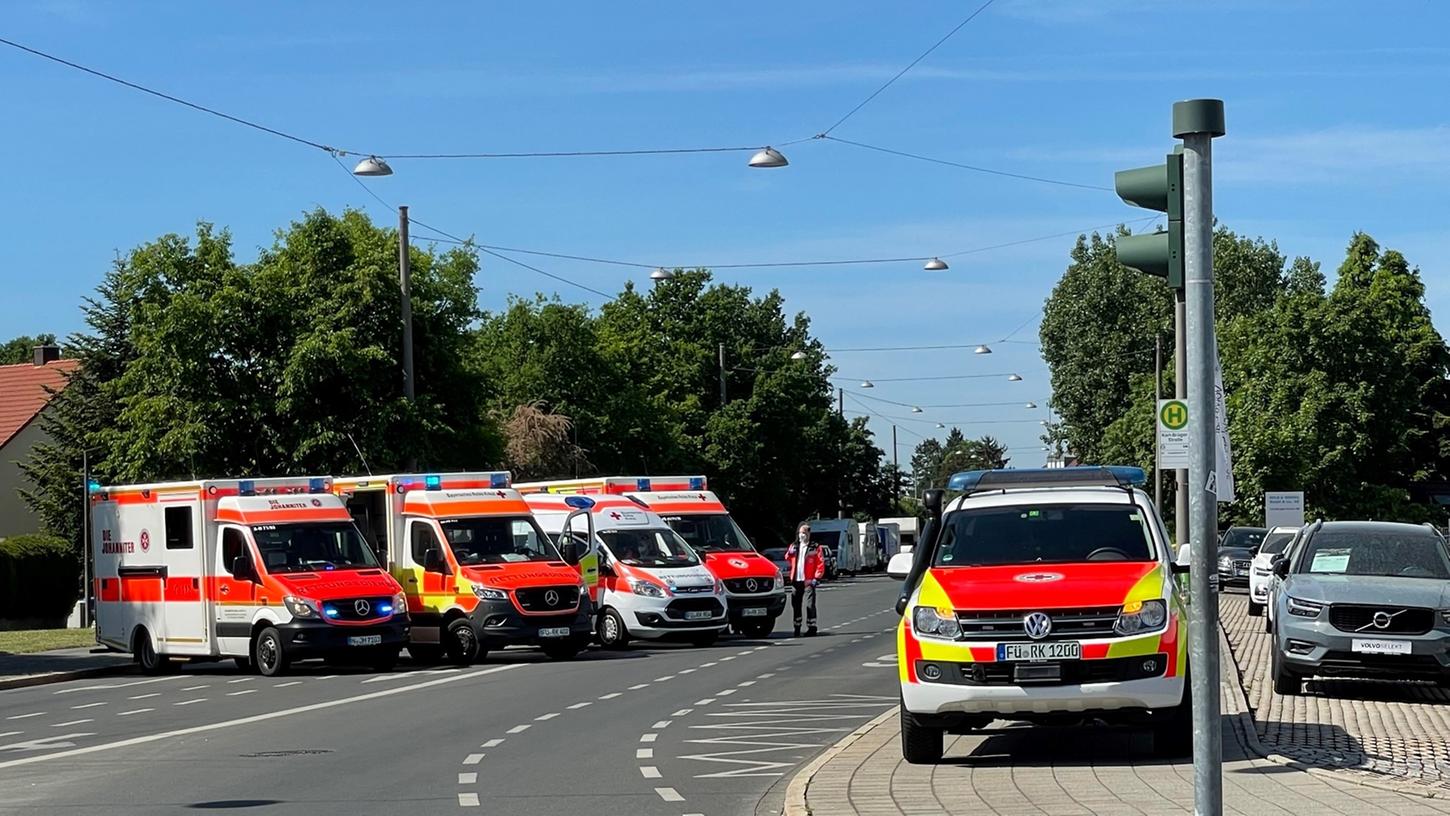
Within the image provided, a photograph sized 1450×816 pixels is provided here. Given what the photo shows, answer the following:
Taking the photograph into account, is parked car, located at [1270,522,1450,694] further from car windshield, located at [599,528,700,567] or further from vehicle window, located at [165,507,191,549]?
vehicle window, located at [165,507,191,549]

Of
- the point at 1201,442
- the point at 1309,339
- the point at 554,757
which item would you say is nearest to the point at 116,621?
the point at 554,757

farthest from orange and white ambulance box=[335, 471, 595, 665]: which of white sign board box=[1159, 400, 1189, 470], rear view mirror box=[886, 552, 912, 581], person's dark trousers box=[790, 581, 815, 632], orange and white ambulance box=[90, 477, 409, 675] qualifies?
white sign board box=[1159, 400, 1189, 470]

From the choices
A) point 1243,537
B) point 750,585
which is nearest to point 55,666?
point 750,585

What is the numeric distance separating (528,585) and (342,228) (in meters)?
23.4

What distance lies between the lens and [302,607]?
2494 centimetres

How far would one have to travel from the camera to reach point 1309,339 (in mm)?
66625

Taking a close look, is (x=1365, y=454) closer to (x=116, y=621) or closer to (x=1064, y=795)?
(x=116, y=621)

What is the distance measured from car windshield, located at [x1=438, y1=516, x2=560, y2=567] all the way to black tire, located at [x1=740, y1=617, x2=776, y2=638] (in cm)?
519

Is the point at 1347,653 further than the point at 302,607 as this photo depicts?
No

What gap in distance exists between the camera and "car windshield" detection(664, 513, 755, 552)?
1320 inches

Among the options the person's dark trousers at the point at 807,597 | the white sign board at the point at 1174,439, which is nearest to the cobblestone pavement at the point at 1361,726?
the white sign board at the point at 1174,439

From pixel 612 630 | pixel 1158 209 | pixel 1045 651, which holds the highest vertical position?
pixel 1158 209

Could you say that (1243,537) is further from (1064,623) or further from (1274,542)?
(1064,623)

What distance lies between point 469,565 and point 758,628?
725 centimetres
